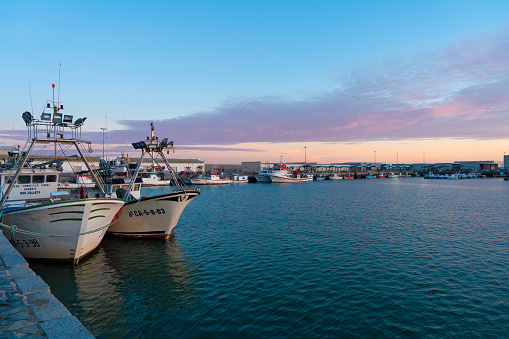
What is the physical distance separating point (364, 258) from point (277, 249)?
6339 millimetres

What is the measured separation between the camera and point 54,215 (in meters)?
16.1

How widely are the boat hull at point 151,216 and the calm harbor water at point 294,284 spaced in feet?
3.61

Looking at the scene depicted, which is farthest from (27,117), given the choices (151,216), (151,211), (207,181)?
(207,181)

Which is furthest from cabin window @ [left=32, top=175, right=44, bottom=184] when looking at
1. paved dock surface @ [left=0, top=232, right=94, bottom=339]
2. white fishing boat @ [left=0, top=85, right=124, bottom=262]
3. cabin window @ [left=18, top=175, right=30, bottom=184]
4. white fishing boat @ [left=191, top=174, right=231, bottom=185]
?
white fishing boat @ [left=191, top=174, right=231, bottom=185]

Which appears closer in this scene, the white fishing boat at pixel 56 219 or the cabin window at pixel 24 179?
the white fishing boat at pixel 56 219

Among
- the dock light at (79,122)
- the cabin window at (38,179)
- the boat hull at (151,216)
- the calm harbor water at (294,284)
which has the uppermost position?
the dock light at (79,122)

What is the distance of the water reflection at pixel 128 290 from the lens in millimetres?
11273

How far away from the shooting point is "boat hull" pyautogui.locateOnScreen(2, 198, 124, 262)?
16016 mm

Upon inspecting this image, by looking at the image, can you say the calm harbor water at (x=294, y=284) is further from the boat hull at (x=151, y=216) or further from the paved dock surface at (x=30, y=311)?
the paved dock surface at (x=30, y=311)

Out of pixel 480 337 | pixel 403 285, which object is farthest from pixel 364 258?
pixel 480 337

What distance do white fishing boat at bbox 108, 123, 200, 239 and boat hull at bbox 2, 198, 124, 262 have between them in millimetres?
4824

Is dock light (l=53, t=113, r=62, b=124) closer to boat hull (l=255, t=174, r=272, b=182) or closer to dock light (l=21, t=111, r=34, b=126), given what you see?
dock light (l=21, t=111, r=34, b=126)

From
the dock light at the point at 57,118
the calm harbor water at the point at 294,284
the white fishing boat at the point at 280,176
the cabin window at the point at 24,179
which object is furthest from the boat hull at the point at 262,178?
the dock light at the point at 57,118

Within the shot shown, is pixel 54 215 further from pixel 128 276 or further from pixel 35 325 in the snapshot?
pixel 35 325
